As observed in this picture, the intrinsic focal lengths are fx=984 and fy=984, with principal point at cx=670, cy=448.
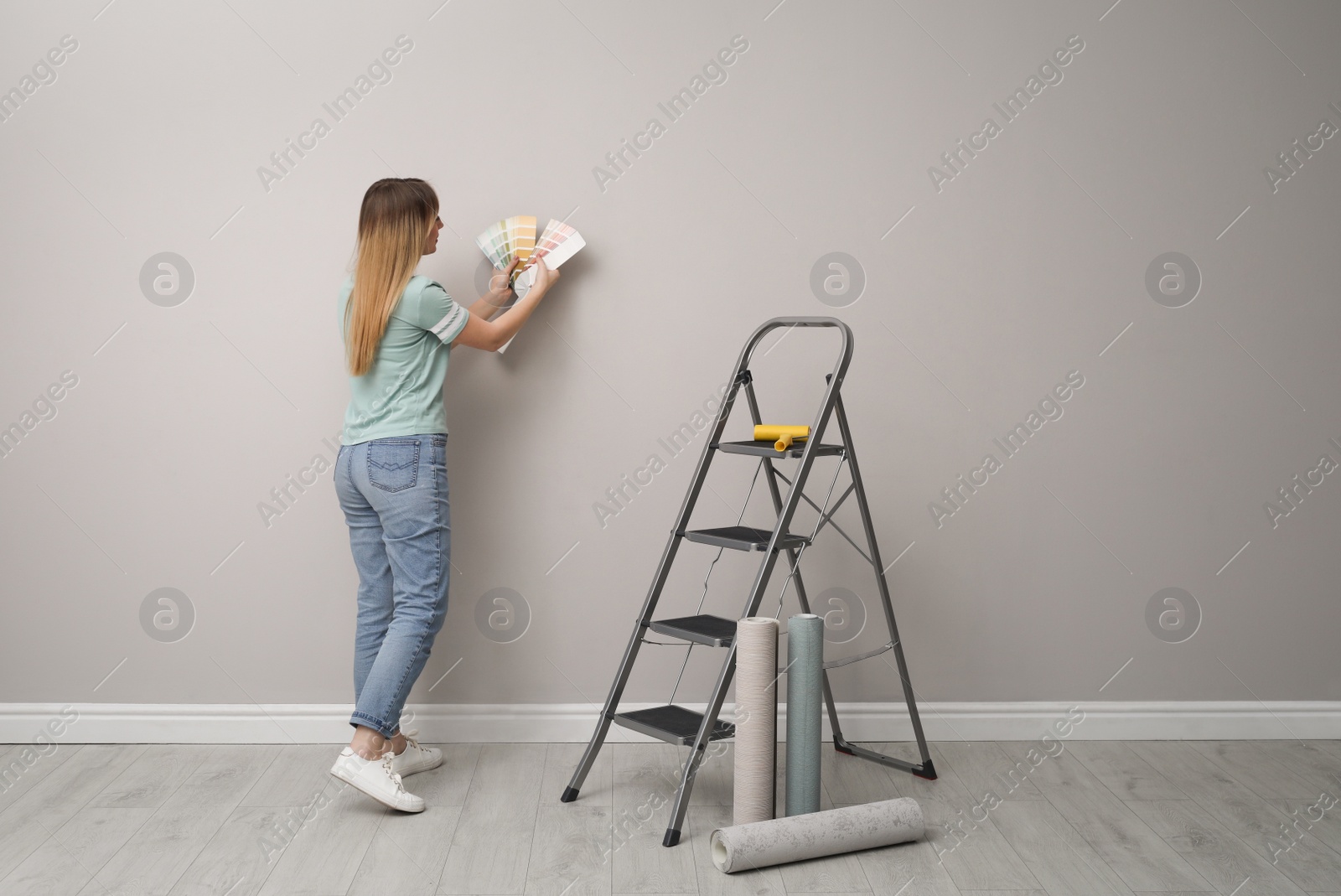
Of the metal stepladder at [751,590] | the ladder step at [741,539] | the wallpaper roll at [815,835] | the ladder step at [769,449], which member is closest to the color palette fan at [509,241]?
the metal stepladder at [751,590]

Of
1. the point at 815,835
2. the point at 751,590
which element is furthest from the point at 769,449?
the point at 815,835

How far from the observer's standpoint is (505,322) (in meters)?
2.59

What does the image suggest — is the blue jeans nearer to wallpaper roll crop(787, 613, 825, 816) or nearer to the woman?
the woman

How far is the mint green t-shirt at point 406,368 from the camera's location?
2422 millimetres

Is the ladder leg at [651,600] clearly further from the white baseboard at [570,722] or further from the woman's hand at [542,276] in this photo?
the woman's hand at [542,276]

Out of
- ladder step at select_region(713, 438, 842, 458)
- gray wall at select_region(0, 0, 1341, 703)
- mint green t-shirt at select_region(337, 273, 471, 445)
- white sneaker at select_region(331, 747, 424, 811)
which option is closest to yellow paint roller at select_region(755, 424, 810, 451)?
ladder step at select_region(713, 438, 842, 458)

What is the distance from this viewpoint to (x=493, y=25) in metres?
2.75

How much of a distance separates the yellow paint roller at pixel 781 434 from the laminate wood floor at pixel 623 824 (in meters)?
0.90

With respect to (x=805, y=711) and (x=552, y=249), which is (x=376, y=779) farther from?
(x=552, y=249)

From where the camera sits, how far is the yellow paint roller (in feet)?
7.70

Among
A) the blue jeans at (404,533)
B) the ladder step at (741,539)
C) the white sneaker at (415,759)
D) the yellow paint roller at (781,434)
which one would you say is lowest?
the white sneaker at (415,759)

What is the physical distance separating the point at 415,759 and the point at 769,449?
126 cm

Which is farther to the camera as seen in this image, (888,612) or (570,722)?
(570,722)

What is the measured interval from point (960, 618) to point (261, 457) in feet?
6.83
